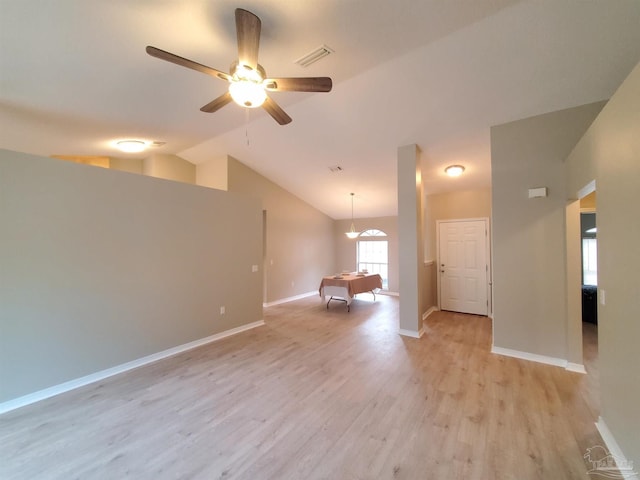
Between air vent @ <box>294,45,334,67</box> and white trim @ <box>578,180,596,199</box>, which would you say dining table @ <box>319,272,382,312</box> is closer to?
white trim @ <box>578,180,596,199</box>

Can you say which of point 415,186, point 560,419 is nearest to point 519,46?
point 415,186

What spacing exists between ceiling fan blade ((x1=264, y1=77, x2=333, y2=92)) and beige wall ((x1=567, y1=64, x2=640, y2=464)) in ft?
6.50

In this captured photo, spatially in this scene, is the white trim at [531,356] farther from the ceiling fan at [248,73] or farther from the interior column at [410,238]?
the ceiling fan at [248,73]

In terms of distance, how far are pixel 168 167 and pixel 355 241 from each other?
5951 mm

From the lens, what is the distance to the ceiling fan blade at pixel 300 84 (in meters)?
2.21

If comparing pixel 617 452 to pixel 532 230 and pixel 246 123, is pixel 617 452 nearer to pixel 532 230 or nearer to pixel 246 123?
pixel 532 230

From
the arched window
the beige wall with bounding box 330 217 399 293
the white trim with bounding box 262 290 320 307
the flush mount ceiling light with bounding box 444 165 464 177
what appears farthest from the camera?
the arched window

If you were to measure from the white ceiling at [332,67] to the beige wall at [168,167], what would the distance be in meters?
1.14

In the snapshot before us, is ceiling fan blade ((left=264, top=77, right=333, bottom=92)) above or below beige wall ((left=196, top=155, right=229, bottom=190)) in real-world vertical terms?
below

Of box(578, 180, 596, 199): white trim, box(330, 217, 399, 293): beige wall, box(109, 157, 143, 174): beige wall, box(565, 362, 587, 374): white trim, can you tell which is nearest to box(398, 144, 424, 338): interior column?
box(565, 362, 587, 374): white trim

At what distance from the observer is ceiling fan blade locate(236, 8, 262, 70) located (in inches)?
69.9

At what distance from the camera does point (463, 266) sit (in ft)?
20.2

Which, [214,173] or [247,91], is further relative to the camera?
[214,173]

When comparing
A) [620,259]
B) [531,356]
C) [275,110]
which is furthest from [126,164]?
[531,356]
